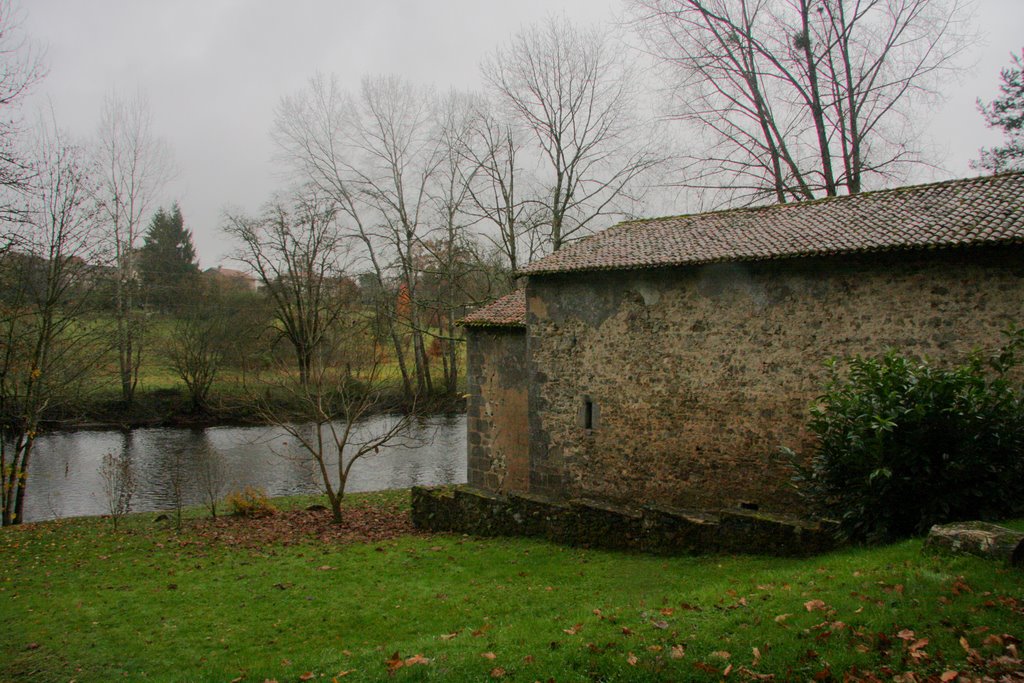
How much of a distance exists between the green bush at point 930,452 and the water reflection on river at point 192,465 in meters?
10.0

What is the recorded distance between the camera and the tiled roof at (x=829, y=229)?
8828mm

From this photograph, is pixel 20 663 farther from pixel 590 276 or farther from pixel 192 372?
pixel 192 372

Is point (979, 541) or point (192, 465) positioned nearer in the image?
point (979, 541)

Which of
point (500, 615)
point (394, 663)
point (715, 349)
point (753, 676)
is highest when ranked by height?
point (715, 349)

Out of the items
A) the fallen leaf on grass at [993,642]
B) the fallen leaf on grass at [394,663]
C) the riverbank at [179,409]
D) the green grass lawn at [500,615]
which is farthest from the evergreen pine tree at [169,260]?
the fallen leaf on grass at [993,642]

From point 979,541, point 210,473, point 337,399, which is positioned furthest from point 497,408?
point 210,473

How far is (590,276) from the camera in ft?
38.3

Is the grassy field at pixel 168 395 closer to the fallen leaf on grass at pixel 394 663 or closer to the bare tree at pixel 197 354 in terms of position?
the bare tree at pixel 197 354

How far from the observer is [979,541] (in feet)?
18.8

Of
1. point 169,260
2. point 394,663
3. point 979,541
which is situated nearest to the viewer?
point 394,663

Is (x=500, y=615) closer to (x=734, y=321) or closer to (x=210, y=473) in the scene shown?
(x=734, y=321)

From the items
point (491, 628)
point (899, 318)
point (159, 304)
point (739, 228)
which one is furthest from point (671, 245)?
point (159, 304)

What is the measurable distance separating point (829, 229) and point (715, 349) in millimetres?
2422

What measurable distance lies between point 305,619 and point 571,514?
399 cm
